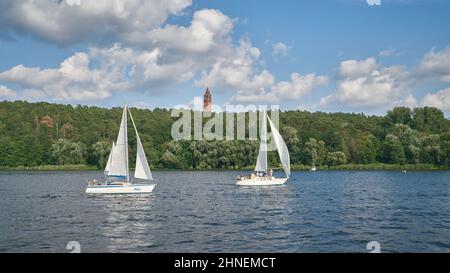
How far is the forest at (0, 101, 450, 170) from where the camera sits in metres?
134

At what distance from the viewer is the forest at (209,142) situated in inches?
5266

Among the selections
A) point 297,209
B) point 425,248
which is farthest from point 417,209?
point 425,248

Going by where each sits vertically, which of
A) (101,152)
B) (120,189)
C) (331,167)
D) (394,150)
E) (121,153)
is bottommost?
(120,189)

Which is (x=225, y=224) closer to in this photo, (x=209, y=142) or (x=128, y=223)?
(x=128, y=223)

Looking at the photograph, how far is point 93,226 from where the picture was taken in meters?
29.9

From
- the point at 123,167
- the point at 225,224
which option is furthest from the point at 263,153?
the point at 225,224

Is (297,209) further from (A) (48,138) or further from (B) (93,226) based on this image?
(A) (48,138)

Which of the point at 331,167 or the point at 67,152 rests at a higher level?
the point at 67,152

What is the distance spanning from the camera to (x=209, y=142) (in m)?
138

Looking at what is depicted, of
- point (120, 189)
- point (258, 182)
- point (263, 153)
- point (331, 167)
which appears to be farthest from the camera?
point (331, 167)

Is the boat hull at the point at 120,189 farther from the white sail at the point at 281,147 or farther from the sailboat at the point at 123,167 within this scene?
the white sail at the point at 281,147

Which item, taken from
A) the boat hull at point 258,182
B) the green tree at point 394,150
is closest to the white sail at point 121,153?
the boat hull at point 258,182

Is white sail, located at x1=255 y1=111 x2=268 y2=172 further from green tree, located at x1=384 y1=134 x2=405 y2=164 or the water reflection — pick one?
green tree, located at x1=384 y1=134 x2=405 y2=164
